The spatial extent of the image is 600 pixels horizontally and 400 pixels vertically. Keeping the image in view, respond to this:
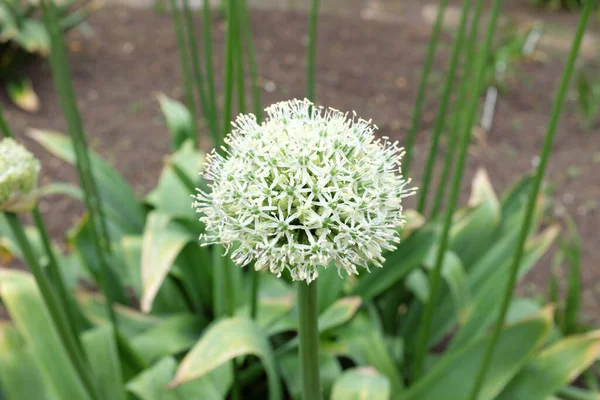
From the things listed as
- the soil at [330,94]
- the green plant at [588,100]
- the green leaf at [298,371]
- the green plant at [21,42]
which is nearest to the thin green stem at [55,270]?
the green leaf at [298,371]

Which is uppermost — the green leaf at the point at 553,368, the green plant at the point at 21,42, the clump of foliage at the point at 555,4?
the clump of foliage at the point at 555,4

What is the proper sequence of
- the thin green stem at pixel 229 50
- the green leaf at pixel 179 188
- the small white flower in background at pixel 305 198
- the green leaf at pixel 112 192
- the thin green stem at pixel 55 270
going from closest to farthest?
the small white flower in background at pixel 305 198, the thin green stem at pixel 229 50, the thin green stem at pixel 55 270, the green leaf at pixel 179 188, the green leaf at pixel 112 192

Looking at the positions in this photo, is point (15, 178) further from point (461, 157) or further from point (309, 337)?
point (461, 157)

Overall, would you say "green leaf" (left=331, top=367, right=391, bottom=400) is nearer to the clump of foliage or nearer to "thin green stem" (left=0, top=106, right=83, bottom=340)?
"thin green stem" (left=0, top=106, right=83, bottom=340)

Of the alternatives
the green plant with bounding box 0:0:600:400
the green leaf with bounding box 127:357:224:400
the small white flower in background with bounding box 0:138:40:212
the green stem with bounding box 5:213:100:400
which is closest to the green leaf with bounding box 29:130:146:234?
the green plant with bounding box 0:0:600:400

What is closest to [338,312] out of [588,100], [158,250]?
[158,250]

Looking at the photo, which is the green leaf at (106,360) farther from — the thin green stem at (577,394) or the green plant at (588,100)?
the green plant at (588,100)

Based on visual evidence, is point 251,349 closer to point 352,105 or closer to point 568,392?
point 568,392
